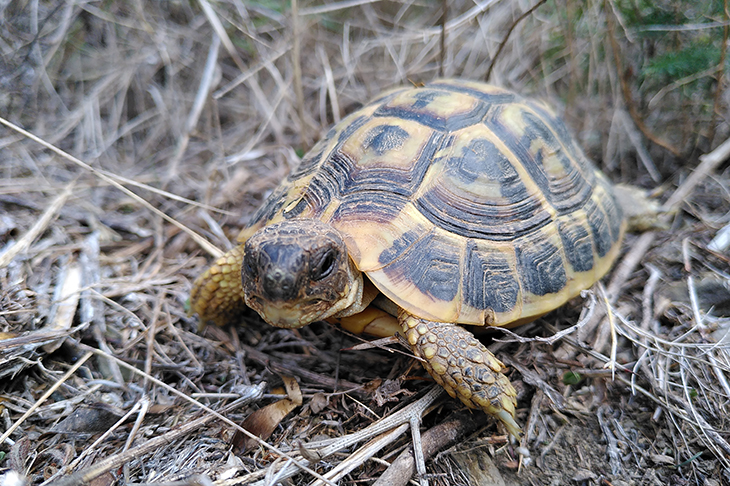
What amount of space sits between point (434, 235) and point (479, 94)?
954 mm

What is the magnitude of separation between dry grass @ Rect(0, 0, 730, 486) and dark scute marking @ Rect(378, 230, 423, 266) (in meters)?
0.53

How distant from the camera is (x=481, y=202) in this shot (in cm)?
198

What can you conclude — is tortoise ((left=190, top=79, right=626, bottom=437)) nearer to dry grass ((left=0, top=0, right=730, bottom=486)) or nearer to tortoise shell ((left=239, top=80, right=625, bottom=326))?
tortoise shell ((left=239, top=80, right=625, bottom=326))

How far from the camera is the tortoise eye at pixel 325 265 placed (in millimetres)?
1595

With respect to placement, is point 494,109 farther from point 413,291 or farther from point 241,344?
point 241,344

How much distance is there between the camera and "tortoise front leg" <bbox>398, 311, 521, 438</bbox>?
5.35 feet

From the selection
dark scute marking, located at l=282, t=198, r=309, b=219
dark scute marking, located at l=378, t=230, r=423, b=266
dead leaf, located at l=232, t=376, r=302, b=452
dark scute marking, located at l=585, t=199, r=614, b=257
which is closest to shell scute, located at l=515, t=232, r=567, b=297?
dark scute marking, located at l=585, t=199, r=614, b=257

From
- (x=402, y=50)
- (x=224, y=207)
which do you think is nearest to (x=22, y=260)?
(x=224, y=207)

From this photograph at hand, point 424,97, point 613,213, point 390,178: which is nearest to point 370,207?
point 390,178

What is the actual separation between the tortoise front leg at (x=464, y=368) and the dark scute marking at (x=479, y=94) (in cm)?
126

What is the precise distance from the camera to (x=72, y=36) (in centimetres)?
371

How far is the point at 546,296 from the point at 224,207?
6.97ft

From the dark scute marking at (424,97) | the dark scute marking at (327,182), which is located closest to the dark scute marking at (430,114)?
the dark scute marking at (424,97)

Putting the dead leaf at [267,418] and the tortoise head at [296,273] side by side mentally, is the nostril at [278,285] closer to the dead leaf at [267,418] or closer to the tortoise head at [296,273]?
the tortoise head at [296,273]
